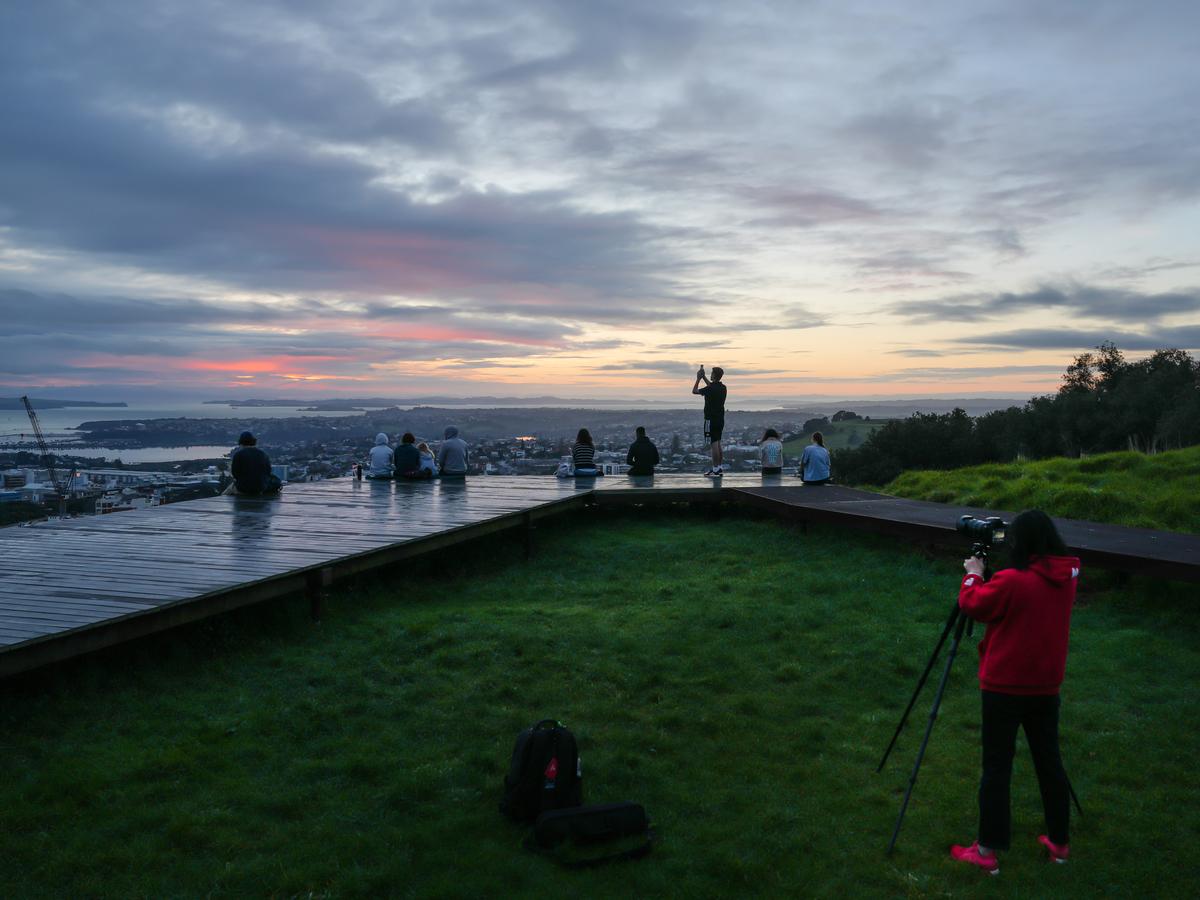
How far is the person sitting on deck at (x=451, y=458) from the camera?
55.8ft

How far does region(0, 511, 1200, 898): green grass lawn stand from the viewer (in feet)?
13.0

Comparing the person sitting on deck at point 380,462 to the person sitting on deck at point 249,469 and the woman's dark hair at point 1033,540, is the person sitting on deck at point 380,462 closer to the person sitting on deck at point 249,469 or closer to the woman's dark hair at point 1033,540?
the person sitting on deck at point 249,469

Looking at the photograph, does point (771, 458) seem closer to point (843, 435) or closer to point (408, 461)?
point (408, 461)

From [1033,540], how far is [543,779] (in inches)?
115

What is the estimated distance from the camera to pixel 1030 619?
389 centimetres

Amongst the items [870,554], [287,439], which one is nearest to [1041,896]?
[870,554]

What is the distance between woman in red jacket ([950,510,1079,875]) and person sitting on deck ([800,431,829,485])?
1207 cm

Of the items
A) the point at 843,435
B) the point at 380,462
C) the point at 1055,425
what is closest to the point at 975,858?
the point at 380,462

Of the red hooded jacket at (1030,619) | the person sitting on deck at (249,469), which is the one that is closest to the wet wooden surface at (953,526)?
the red hooded jacket at (1030,619)

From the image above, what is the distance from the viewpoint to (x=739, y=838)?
4.31 m

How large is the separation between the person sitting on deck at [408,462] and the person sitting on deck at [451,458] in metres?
0.44

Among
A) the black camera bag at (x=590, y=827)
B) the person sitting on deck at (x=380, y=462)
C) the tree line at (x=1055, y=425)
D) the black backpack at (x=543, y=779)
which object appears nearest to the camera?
the black camera bag at (x=590, y=827)

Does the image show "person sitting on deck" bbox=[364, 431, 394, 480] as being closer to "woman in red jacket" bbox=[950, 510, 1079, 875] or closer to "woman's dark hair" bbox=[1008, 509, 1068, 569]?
"woman in red jacket" bbox=[950, 510, 1079, 875]

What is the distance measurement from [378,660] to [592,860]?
3.52 m
